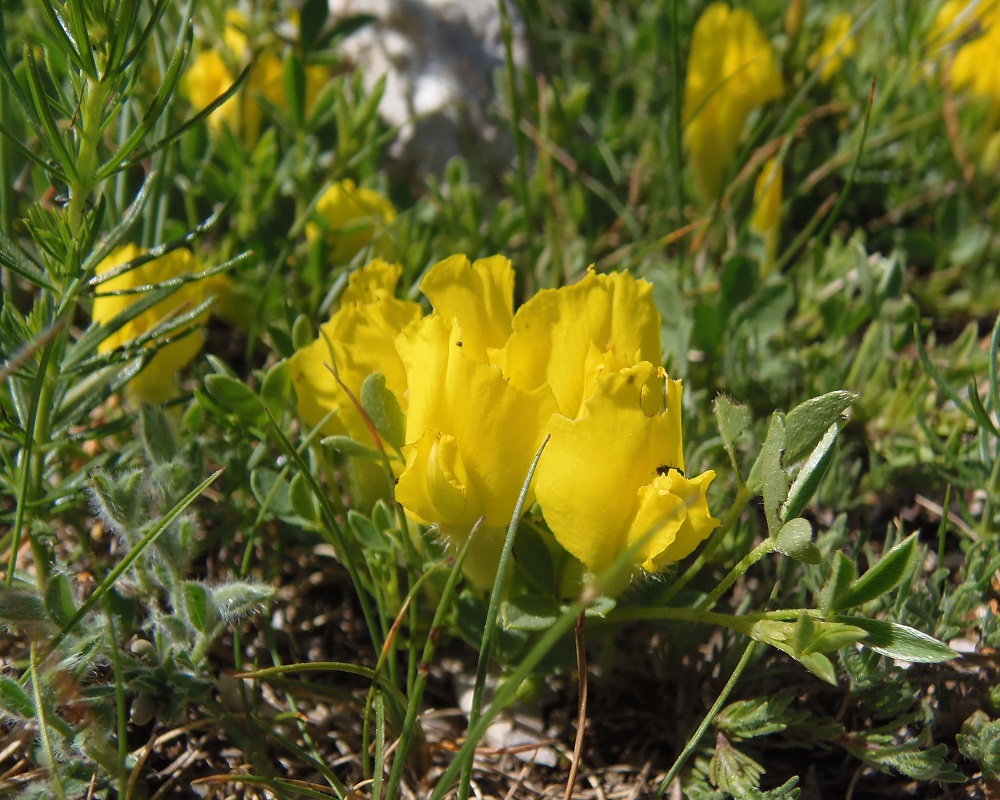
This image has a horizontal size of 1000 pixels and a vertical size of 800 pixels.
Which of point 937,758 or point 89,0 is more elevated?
point 89,0

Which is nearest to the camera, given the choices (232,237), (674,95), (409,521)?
(409,521)

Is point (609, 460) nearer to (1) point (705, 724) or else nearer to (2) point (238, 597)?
(1) point (705, 724)

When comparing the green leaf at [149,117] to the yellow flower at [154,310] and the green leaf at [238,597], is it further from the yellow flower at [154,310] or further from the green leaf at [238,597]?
the green leaf at [238,597]

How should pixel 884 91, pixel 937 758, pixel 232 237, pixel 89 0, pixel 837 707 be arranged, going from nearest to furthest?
pixel 89 0 → pixel 937 758 → pixel 837 707 → pixel 232 237 → pixel 884 91

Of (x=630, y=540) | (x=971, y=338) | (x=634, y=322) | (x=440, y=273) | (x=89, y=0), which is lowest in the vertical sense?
(x=971, y=338)

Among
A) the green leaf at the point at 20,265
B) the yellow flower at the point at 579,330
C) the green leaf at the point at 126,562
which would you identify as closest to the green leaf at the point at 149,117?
the green leaf at the point at 20,265

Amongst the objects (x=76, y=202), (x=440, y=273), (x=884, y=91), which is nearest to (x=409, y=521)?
(x=440, y=273)

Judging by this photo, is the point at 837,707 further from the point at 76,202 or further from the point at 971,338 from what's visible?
the point at 76,202
